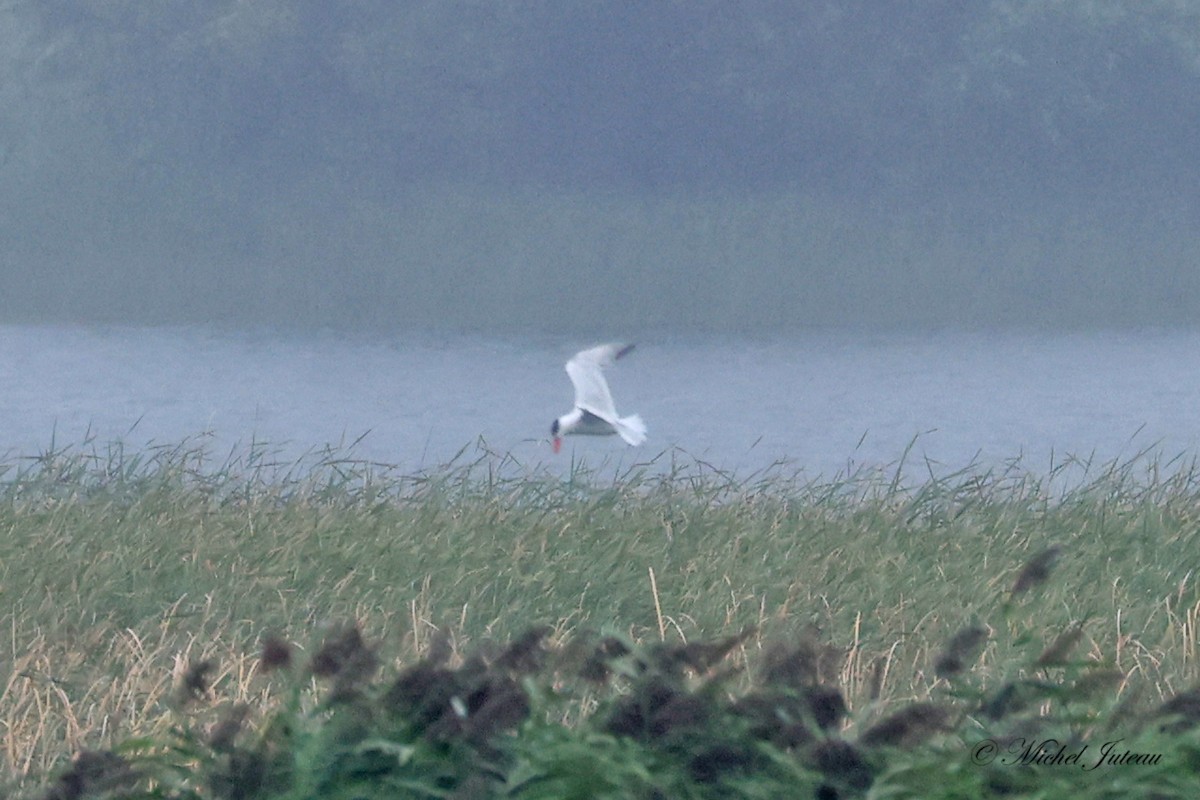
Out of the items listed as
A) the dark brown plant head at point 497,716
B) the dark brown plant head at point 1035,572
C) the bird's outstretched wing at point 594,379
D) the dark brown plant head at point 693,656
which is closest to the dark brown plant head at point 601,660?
the dark brown plant head at point 693,656

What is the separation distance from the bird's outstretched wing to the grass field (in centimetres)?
179

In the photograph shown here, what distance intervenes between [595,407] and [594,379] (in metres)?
0.33

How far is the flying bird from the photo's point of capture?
9.06 metres

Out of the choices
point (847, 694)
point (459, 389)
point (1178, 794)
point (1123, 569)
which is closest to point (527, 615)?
point (847, 694)

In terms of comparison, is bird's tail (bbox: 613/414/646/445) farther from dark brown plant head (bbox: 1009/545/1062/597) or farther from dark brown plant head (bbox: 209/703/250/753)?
dark brown plant head (bbox: 209/703/250/753)

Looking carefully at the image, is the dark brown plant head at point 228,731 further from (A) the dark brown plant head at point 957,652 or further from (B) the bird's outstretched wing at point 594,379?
(B) the bird's outstretched wing at point 594,379

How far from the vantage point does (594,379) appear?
32.3 ft

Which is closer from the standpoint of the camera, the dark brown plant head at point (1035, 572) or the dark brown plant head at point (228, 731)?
the dark brown plant head at point (228, 731)

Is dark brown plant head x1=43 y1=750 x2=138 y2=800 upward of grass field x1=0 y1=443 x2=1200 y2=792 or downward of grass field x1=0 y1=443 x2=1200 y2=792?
upward

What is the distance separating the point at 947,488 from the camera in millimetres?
7086

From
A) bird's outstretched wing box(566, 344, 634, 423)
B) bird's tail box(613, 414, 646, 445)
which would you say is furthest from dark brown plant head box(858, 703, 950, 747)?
bird's outstretched wing box(566, 344, 634, 423)

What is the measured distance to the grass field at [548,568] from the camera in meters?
4.33

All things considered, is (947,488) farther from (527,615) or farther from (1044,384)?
(1044,384)

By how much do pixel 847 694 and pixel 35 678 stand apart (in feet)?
6.38
